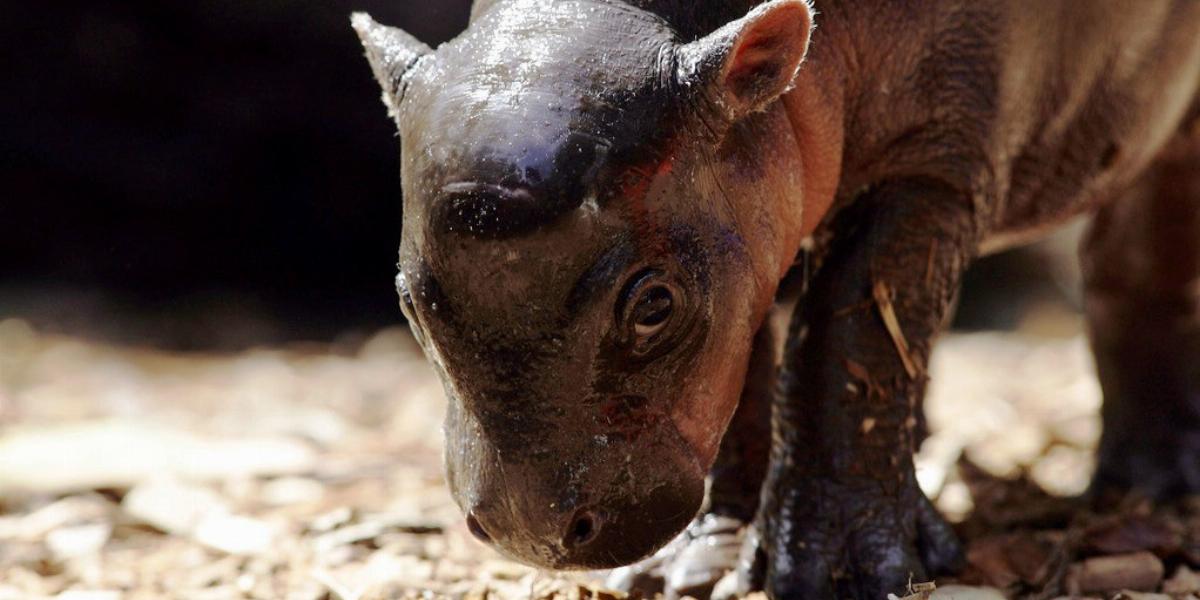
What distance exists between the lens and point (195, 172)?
35.6 feet

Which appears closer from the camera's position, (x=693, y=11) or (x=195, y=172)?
(x=693, y=11)

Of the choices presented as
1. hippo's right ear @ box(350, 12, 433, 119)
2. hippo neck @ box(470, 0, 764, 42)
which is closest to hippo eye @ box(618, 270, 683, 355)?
hippo neck @ box(470, 0, 764, 42)

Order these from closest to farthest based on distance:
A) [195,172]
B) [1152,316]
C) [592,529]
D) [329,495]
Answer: [592,529], [329,495], [1152,316], [195,172]

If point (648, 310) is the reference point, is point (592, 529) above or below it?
below

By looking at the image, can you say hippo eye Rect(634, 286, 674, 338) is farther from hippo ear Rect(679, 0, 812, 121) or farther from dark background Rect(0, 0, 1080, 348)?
dark background Rect(0, 0, 1080, 348)

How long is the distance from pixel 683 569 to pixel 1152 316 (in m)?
2.62

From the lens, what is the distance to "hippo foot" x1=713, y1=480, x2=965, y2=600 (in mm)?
3221

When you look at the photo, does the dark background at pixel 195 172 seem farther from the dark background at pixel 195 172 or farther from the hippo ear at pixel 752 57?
the hippo ear at pixel 752 57

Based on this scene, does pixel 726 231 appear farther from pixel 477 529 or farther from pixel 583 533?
pixel 477 529

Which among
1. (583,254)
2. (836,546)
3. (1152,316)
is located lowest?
(836,546)

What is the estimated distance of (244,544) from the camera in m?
4.12

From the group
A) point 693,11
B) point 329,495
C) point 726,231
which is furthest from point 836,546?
point 329,495

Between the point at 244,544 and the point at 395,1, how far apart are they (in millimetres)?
5496

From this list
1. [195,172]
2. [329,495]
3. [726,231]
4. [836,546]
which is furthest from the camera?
[195,172]
